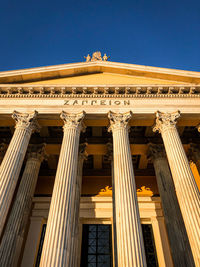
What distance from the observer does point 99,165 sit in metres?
22.5

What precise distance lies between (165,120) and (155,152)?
135 inches

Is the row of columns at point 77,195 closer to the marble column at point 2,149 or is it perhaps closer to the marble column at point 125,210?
the marble column at point 125,210

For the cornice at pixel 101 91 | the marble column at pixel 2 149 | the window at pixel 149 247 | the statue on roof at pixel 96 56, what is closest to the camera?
the window at pixel 149 247

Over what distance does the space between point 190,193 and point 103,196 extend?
10404 mm

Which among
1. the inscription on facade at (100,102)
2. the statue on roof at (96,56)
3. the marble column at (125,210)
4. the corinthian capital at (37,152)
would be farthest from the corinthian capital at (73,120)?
the statue on roof at (96,56)

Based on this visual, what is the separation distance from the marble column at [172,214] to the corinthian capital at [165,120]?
9.77ft

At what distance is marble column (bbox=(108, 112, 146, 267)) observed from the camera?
31.0 ft

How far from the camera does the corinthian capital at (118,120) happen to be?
51.0 ft

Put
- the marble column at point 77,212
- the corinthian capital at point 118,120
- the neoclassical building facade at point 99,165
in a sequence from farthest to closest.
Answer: the corinthian capital at point 118,120
the marble column at point 77,212
the neoclassical building facade at point 99,165

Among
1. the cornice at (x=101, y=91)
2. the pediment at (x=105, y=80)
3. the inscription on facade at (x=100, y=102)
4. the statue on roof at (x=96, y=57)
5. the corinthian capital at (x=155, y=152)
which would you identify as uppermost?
the statue on roof at (x=96, y=57)

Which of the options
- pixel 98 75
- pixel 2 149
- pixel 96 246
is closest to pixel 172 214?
pixel 96 246

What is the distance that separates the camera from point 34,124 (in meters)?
A: 16.3

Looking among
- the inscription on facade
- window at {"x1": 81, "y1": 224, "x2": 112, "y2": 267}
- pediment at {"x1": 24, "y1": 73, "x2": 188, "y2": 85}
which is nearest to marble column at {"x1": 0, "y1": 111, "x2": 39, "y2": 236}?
the inscription on facade

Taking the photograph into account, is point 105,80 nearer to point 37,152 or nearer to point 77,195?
point 37,152
